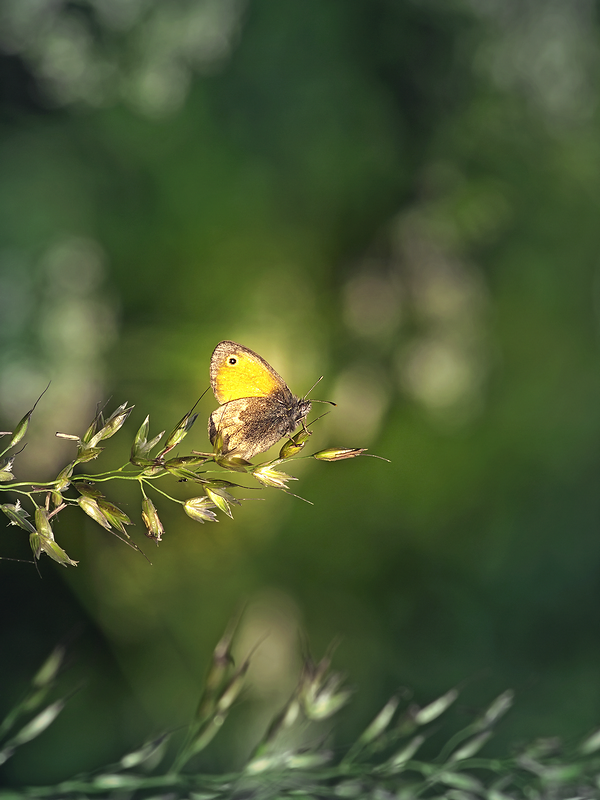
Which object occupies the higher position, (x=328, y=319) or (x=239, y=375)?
(x=328, y=319)

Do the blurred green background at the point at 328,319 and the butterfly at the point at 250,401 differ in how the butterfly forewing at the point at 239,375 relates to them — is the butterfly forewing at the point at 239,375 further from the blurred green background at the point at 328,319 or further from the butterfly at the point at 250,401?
the blurred green background at the point at 328,319

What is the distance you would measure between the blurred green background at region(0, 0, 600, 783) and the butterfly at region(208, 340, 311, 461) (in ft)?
2.29

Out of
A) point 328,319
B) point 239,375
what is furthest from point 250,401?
point 328,319

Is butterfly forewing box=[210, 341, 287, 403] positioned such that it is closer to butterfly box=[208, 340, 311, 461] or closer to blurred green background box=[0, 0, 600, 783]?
butterfly box=[208, 340, 311, 461]

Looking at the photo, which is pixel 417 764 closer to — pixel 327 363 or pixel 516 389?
pixel 327 363

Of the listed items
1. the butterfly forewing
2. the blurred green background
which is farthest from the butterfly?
the blurred green background

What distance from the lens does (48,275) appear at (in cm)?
102

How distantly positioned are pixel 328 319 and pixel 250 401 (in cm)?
88

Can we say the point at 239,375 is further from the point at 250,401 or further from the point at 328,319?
the point at 328,319

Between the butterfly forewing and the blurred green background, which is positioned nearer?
the butterfly forewing

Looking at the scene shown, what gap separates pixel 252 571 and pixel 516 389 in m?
0.68

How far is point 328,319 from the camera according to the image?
48.9 inches

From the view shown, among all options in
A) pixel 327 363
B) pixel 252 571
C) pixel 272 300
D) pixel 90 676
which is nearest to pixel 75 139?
pixel 272 300

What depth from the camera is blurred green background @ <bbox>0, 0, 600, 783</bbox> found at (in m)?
1.07
